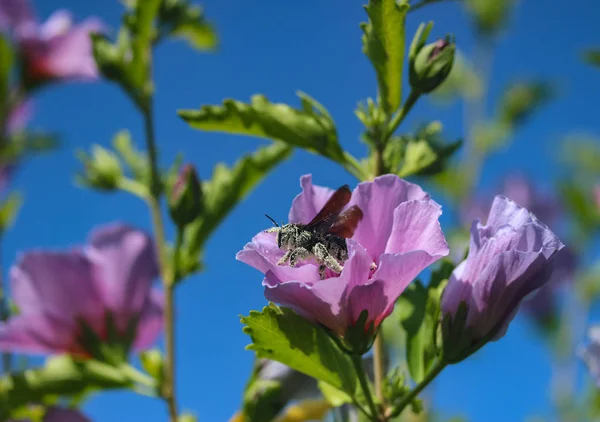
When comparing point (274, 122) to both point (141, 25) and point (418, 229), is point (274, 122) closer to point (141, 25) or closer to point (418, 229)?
point (418, 229)

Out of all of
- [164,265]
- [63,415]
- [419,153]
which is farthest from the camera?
[164,265]

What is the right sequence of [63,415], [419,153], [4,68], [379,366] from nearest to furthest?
[379,366] → [419,153] → [63,415] → [4,68]

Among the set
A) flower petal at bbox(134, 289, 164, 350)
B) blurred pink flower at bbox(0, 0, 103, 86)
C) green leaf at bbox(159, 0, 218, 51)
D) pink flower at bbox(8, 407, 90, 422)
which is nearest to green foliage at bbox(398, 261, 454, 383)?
pink flower at bbox(8, 407, 90, 422)

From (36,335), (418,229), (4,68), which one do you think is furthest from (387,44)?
(4,68)

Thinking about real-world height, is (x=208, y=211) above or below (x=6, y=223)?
below

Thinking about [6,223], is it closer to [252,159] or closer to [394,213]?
[252,159]

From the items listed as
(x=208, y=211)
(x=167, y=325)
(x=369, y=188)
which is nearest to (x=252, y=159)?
(x=208, y=211)

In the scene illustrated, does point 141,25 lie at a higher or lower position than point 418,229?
higher
